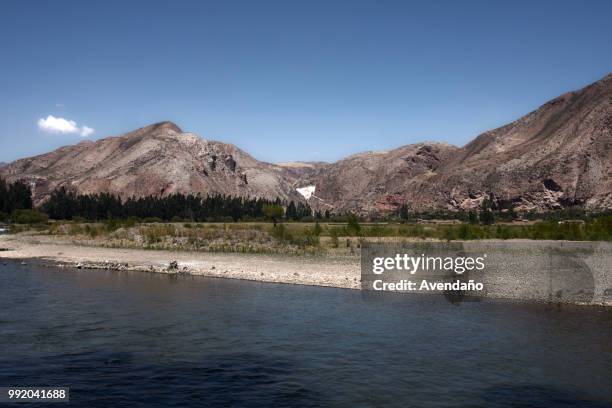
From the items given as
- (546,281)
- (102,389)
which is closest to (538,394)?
(102,389)

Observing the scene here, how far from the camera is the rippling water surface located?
44.0 ft

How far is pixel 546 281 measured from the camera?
29.4 meters

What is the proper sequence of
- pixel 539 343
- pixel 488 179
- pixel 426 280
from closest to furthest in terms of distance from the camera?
pixel 539 343 → pixel 426 280 → pixel 488 179

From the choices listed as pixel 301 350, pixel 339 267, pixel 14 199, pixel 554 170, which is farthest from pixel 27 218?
pixel 554 170

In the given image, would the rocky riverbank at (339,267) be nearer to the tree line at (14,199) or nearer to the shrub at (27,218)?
the shrub at (27,218)

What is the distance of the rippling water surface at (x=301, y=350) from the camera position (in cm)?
1342

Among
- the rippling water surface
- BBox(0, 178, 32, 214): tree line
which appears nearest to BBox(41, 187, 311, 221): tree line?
BBox(0, 178, 32, 214): tree line

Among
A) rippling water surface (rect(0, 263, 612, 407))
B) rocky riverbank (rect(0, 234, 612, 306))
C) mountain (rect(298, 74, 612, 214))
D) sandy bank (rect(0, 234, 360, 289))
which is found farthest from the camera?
mountain (rect(298, 74, 612, 214))

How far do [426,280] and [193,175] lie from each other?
171 meters

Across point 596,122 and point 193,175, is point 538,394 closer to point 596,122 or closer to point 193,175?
point 596,122

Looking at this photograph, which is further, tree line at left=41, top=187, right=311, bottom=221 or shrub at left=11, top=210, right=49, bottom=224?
tree line at left=41, top=187, right=311, bottom=221

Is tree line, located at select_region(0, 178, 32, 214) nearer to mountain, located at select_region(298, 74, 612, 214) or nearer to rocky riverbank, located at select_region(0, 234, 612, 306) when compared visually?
rocky riverbank, located at select_region(0, 234, 612, 306)

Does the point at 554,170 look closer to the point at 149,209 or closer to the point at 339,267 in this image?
the point at 149,209

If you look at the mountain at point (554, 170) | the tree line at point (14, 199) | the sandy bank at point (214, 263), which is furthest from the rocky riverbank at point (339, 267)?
the mountain at point (554, 170)
